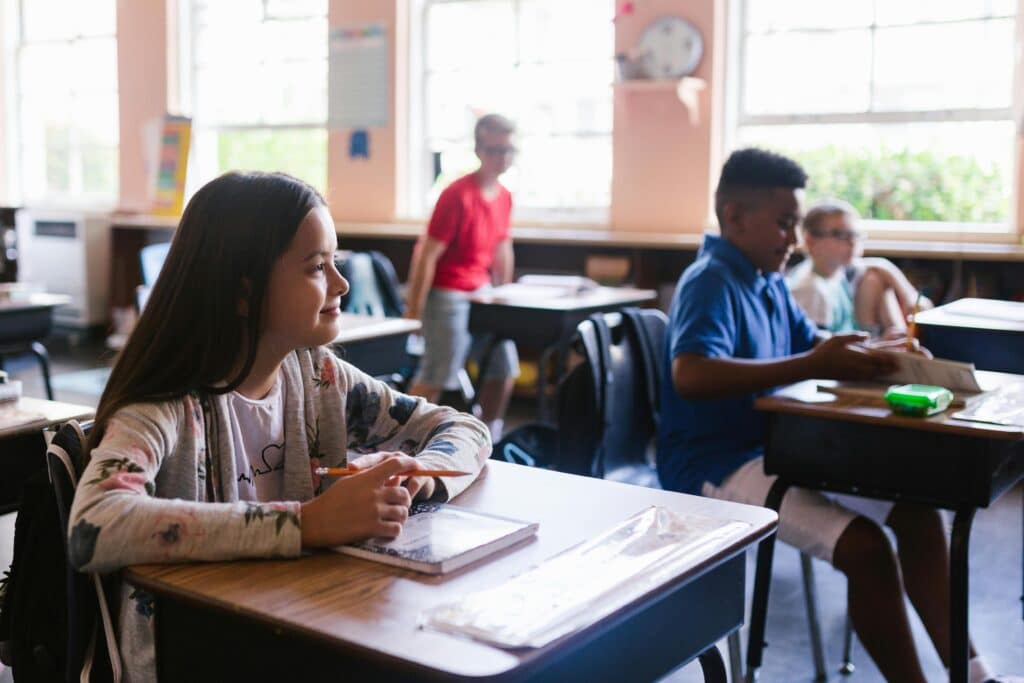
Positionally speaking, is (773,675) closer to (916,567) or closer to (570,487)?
(916,567)

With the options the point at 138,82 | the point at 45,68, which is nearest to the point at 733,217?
the point at 138,82

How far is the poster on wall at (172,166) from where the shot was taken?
7605mm

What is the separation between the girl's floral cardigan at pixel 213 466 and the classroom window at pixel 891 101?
4.22 m

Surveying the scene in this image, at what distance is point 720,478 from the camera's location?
2.37m

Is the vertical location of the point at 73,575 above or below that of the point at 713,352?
below

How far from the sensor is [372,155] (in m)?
6.89

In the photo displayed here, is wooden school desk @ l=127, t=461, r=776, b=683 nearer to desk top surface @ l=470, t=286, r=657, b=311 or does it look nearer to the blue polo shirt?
the blue polo shirt

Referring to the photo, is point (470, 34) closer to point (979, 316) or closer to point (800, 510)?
point (979, 316)

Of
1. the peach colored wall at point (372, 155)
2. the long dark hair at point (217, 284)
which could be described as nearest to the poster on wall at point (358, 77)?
the peach colored wall at point (372, 155)

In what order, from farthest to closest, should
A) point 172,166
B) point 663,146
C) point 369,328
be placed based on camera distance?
1. point 172,166
2. point 663,146
3. point 369,328

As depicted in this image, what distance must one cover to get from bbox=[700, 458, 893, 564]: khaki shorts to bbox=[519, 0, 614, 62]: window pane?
4180mm

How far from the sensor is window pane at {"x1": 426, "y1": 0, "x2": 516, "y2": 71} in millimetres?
6508

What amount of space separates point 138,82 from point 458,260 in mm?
4277

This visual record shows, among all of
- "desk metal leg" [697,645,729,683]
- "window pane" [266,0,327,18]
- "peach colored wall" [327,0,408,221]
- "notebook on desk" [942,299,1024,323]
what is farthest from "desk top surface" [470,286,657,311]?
"window pane" [266,0,327,18]
